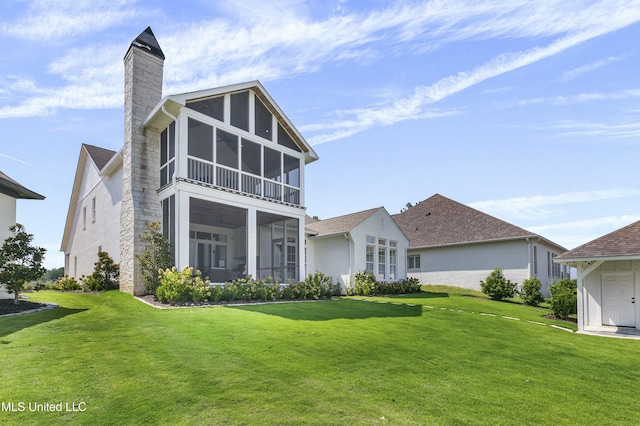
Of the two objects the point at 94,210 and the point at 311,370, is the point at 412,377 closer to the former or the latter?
the point at 311,370

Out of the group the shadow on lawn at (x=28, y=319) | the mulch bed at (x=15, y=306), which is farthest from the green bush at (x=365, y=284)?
the mulch bed at (x=15, y=306)

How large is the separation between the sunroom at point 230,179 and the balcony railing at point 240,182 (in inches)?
1.5

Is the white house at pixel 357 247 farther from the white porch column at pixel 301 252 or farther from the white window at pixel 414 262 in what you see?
the white window at pixel 414 262

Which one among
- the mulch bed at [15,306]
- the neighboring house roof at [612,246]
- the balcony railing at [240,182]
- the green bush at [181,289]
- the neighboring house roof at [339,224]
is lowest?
the mulch bed at [15,306]

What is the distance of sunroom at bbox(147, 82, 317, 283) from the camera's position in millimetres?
14125

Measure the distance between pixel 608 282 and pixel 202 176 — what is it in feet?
50.7

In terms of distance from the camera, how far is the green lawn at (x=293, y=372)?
464 cm

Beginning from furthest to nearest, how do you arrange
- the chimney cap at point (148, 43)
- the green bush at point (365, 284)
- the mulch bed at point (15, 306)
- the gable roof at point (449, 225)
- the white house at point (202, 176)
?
the gable roof at point (449, 225)
the green bush at point (365, 284)
the chimney cap at point (148, 43)
the white house at point (202, 176)
the mulch bed at point (15, 306)

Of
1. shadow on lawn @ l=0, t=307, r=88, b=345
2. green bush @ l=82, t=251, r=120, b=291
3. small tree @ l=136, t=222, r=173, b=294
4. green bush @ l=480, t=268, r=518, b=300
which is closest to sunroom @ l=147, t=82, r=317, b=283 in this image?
small tree @ l=136, t=222, r=173, b=294

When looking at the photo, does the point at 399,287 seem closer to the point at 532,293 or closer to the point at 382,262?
the point at 382,262

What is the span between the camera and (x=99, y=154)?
22812 mm

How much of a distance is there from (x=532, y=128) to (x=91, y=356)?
13111 mm

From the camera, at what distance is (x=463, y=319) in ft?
40.3

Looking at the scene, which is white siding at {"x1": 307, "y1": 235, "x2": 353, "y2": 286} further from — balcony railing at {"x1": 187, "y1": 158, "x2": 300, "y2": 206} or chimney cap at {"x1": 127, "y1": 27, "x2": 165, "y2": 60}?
chimney cap at {"x1": 127, "y1": 27, "x2": 165, "y2": 60}
